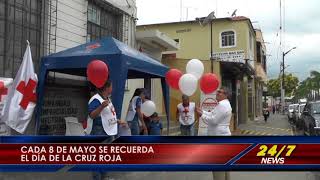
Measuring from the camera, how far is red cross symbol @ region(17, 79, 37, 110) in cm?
911

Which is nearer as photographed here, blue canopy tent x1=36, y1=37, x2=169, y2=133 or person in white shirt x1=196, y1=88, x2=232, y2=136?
person in white shirt x1=196, y1=88, x2=232, y2=136

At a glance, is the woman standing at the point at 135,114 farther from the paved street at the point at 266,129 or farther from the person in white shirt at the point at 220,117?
the paved street at the point at 266,129

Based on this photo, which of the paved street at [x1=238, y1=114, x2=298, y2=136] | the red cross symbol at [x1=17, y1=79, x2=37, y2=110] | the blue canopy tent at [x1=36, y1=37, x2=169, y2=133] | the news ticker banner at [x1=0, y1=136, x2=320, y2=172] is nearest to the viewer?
the news ticker banner at [x1=0, y1=136, x2=320, y2=172]

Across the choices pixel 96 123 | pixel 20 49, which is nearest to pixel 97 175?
pixel 96 123

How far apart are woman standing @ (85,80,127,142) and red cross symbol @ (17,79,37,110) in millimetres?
2475

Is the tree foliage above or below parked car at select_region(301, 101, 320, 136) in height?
above

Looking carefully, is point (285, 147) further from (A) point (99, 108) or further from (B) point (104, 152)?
(A) point (99, 108)

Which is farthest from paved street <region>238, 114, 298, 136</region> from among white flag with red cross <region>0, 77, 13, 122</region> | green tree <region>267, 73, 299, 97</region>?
green tree <region>267, 73, 299, 97</region>

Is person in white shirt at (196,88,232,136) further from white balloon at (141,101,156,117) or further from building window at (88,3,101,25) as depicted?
building window at (88,3,101,25)

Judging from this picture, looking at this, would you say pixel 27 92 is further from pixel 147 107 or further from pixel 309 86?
pixel 309 86

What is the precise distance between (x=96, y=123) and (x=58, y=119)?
17.9 ft

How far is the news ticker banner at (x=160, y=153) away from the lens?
221 inches

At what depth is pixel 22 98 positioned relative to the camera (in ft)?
30.1

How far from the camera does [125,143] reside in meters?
5.66
